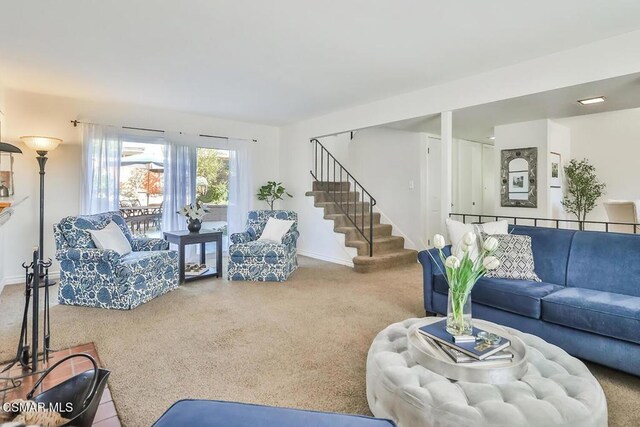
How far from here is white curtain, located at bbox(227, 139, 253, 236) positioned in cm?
625

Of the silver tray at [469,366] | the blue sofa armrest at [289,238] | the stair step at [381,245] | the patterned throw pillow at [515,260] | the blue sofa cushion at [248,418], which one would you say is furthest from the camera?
the stair step at [381,245]

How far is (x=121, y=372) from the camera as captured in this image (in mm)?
2234

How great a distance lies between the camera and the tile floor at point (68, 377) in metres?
1.78

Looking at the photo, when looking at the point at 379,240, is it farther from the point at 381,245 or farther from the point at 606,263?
the point at 606,263

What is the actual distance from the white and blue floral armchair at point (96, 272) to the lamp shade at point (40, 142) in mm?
1148

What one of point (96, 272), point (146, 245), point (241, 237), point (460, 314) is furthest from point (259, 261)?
point (460, 314)

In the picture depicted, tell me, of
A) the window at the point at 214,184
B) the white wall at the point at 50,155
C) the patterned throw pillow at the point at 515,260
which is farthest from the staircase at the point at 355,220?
the white wall at the point at 50,155

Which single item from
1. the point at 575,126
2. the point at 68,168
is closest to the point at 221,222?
the point at 68,168

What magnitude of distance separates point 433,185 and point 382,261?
1.90 m

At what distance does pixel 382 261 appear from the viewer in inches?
202

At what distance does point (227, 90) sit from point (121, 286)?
2658mm

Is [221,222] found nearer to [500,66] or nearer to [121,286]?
[121,286]

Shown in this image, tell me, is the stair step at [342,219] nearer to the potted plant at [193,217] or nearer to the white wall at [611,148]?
the potted plant at [193,217]

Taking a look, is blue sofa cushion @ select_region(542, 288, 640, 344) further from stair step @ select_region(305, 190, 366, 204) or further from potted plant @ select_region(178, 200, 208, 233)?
stair step @ select_region(305, 190, 366, 204)
